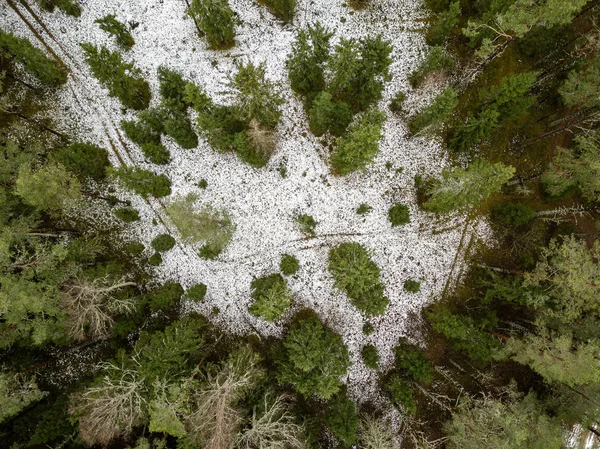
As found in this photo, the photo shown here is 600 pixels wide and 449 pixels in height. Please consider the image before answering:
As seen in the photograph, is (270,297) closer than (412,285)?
Yes

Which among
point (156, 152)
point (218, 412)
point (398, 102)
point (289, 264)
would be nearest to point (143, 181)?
point (156, 152)

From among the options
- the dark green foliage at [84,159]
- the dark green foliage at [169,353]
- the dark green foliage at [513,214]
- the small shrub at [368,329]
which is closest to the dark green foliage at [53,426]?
the dark green foliage at [169,353]

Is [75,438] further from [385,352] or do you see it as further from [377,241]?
[377,241]

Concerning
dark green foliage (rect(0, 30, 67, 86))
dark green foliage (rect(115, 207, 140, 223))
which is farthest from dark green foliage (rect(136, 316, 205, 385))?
dark green foliage (rect(0, 30, 67, 86))

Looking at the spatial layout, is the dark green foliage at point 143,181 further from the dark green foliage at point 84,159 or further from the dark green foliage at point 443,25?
the dark green foliage at point 443,25

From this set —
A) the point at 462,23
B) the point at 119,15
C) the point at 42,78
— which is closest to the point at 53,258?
the point at 42,78

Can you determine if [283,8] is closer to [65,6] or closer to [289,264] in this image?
[65,6]
